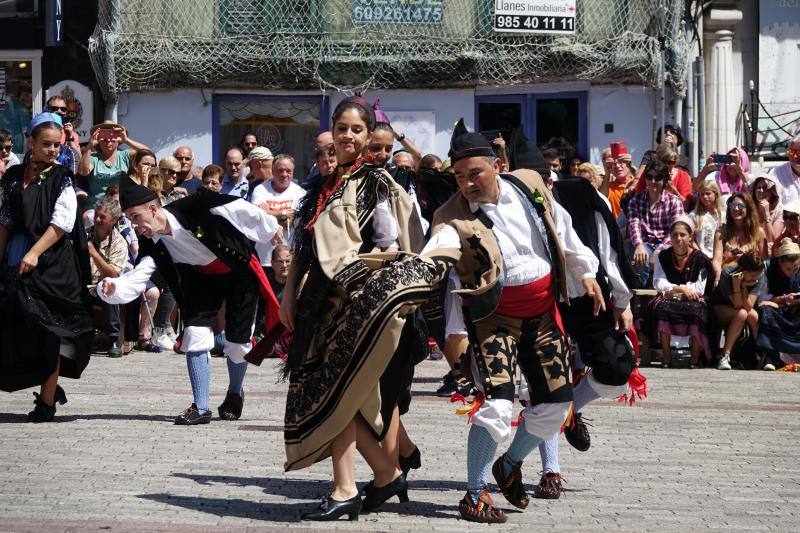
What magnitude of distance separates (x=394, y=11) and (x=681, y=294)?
734cm

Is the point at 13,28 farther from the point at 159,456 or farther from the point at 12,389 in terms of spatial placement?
the point at 159,456

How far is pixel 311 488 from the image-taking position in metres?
7.13

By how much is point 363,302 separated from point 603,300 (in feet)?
4.43

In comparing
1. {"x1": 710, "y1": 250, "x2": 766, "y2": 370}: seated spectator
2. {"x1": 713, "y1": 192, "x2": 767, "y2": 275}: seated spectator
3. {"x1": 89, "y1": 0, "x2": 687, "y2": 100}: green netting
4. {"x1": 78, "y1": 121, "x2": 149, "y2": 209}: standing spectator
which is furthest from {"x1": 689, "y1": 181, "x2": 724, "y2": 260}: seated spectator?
{"x1": 78, "y1": 121, "x2": 149, "y2": 209}: standing spectator

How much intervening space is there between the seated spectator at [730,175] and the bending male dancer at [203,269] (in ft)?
23.8

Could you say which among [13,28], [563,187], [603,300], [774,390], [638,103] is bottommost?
[774,390]

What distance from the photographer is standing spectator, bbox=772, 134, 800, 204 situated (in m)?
14.7

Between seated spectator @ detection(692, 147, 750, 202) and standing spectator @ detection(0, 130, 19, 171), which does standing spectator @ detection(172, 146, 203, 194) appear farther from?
seated spectator @ detection(692, 147, 750, 202)

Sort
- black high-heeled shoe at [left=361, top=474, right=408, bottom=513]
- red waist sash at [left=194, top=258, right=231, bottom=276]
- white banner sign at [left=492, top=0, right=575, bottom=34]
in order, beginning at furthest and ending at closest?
white banner sign at [left=492, top=0, right=575, bottom=34] < red waist sash at [left=194, top=258, right=231, bottom=276] < black high-heeled shoe at [left=361, top=474, right=408, bottom=513]

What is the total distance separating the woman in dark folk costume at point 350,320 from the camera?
6.14 m

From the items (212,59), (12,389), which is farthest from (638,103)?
(12,389)

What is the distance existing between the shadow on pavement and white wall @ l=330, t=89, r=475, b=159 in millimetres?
12083

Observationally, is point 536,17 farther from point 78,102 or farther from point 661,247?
point 78,102

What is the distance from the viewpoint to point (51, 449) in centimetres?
809
